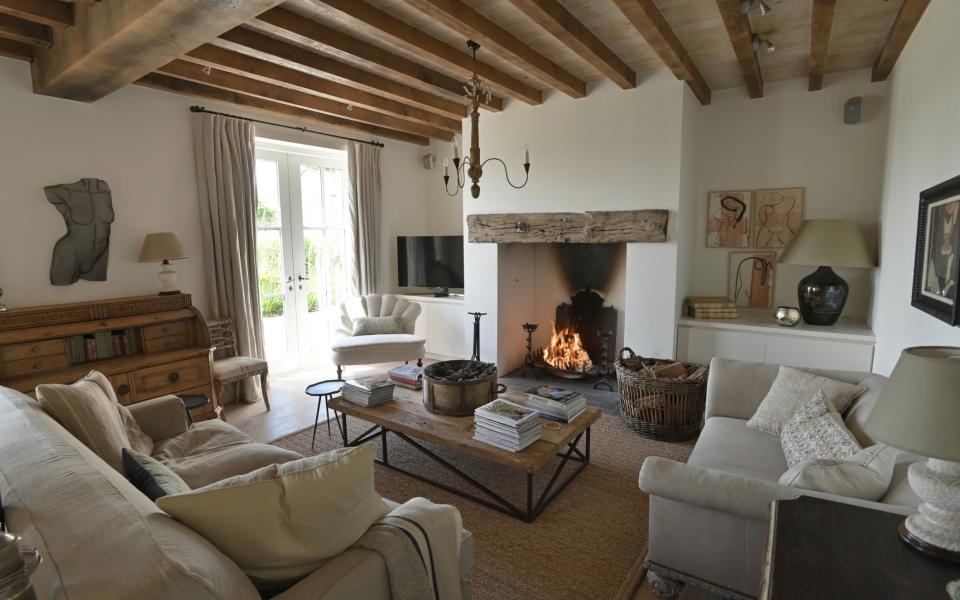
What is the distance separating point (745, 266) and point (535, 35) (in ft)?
8.88

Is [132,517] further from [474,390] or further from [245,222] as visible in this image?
[245,222]

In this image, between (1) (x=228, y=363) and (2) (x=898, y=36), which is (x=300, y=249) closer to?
(1) (x=228, y=363)

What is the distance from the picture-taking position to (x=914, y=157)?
2.70 metres

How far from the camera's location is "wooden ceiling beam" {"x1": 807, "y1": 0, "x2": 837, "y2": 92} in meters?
2.53

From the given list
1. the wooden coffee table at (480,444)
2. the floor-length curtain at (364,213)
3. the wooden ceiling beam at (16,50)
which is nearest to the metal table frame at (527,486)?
the wooden coffee table at (480,444)

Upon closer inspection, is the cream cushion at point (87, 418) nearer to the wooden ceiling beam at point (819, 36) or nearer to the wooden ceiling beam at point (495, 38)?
the wooden ceiling beam at point (495, 38)

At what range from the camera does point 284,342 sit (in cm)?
516

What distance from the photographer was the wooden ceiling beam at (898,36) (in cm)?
254

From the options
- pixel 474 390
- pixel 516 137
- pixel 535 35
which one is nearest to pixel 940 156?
pixel 535 35

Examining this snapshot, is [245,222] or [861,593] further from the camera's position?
[245,222]

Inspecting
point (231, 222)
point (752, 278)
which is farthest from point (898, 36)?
point (231, 222)

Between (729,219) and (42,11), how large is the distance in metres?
4.84

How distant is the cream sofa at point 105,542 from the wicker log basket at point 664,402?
2087 mm

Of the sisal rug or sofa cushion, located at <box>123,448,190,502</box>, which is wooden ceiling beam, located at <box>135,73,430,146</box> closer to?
the sisal rug
